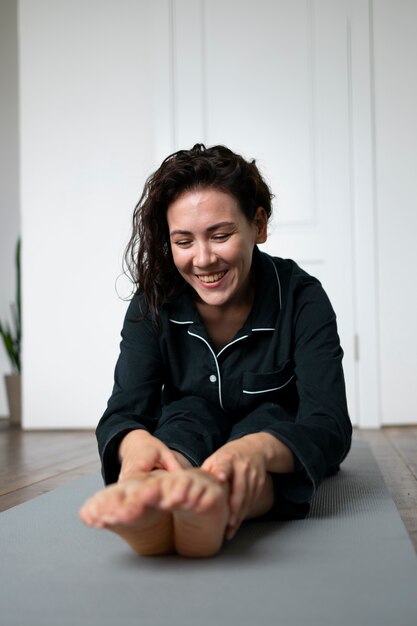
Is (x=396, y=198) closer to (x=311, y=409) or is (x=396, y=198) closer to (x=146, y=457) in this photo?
(x=311, y=409)

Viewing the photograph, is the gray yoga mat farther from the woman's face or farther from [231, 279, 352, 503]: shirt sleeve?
the woman's face

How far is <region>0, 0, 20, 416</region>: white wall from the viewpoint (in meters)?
4.50

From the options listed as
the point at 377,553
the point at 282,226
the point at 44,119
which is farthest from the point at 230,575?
the point at 44,119

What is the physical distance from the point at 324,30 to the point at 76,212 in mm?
1338

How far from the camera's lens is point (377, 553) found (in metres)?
1.09

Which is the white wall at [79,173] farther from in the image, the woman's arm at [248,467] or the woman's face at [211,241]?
the woman's arm at [248,467]

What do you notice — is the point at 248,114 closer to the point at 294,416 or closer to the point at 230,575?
the point at 294,416

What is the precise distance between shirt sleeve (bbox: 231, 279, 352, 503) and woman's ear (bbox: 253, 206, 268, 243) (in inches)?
5.1

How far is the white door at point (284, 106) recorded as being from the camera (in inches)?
132

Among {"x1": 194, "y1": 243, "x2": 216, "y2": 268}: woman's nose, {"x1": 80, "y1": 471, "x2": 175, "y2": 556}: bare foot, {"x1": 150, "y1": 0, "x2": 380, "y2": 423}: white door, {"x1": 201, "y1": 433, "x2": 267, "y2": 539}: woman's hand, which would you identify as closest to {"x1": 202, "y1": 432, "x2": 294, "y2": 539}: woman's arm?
{"x1": 201, "y1": 433, "x2": 267, "y2": 539}: woman's hand

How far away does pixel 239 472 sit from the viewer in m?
1.09

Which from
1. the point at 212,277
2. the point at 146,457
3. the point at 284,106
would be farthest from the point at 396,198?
the point at 146,457

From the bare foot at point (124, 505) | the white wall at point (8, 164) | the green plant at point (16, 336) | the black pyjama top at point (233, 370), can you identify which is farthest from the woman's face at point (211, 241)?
the white wall at point (8, 164)

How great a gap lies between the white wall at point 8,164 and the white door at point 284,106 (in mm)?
1406
